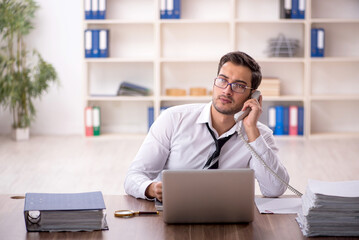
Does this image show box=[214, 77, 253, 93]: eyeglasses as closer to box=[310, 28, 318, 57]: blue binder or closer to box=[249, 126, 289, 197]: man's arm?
box=[249, 126, 289, 197]: man's arm

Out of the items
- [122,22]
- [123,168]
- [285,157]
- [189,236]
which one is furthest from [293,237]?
[122,22]

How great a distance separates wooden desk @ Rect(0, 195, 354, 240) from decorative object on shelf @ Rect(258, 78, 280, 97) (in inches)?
186

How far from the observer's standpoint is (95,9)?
6719mm

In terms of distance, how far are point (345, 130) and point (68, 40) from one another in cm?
334

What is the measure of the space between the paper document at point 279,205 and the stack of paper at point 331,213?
21 cm

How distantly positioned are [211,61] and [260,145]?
4427 millimetres

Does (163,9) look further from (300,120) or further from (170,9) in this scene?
(300,120)

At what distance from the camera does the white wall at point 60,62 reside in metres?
6.92

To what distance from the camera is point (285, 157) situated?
5816 millimetres

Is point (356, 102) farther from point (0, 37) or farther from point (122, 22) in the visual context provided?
point (0, 37)

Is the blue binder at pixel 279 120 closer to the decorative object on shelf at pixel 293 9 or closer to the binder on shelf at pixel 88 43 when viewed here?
the decorative object on shelf at pixel 293 9

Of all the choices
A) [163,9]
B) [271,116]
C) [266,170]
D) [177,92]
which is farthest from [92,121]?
[266,170]

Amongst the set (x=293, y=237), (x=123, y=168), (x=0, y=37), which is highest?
(x=0, y=37)

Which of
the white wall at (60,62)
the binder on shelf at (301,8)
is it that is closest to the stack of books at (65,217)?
the white wall at (60,62)
